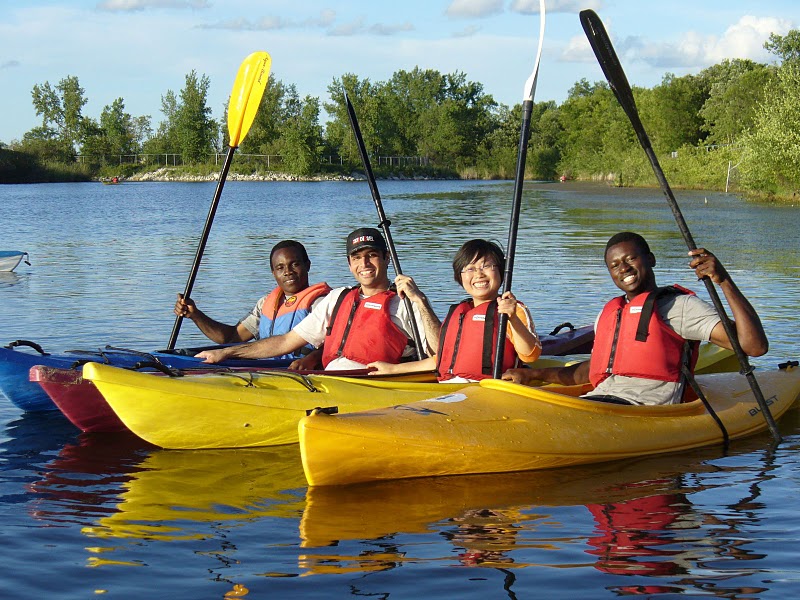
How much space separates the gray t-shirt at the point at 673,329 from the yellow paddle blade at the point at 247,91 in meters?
4.12

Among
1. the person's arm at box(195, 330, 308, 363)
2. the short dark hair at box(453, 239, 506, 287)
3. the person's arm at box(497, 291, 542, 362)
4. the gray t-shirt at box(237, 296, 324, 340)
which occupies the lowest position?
the person's arm at box(195, 330, 308, 363)

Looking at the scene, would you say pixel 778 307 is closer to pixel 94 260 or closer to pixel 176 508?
pixel 176 508

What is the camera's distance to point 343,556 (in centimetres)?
394

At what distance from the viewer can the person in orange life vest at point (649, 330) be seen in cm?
502

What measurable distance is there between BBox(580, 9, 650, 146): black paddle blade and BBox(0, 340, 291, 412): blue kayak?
268 centimetres

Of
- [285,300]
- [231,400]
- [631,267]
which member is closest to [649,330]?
[631,267]

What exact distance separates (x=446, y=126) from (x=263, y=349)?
284 ft

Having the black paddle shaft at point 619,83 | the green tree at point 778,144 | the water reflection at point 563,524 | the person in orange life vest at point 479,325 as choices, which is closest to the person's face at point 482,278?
the person in orange life vest at point 479,325

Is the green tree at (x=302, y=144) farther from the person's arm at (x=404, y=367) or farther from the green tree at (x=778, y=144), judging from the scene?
the person's arm at (x=404, y=367)

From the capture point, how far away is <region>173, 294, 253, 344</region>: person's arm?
689cm

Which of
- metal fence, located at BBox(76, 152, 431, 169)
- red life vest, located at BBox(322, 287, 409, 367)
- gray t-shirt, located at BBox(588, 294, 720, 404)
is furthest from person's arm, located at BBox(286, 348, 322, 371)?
metal fence, located at BBox(76, 152, 431, 169)

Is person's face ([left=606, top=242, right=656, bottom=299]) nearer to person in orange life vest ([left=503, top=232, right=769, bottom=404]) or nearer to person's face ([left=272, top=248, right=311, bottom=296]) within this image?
person in orange life vest ([left=503, top=232, right=769, bottom=404])

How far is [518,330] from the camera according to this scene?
5219mm

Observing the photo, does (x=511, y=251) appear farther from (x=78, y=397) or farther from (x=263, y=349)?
(x=78, y=397)
